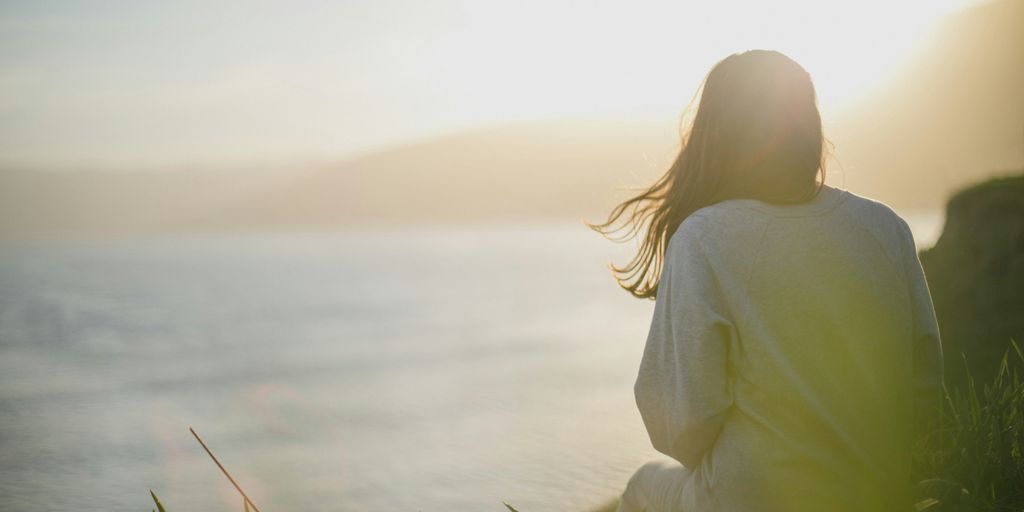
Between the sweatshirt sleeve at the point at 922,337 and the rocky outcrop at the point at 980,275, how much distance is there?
351cm

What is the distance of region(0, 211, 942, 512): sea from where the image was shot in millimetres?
12594

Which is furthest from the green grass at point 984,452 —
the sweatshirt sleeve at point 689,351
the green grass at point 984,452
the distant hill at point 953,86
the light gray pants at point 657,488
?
the distant hill at point 953,86

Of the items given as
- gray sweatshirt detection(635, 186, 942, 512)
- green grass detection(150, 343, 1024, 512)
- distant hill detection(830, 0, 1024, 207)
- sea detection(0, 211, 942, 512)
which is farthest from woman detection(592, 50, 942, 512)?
distant hill detection(830, 0, 1024, 207)

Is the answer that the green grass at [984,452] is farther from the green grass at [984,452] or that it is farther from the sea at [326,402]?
the sea at [326,402]

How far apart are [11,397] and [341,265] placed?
5559 cm

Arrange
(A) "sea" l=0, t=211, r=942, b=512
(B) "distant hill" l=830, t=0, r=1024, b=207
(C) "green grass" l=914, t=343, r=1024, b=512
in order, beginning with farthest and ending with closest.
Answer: (B) "distant hill" l=830, t=0, r=1024, b=207
(A) "sea" l=0, t=211, r=942, b=512
(C) "green grass" l=914, t=343, r=1024, b=512

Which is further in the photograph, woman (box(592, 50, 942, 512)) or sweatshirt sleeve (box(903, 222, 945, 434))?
sweatshirt sleeve (box(903, 222, 945, 434))

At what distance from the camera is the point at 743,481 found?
1889 millimetres

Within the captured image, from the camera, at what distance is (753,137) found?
2.01 m

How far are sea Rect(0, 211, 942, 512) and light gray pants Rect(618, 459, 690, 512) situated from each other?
590 centimetres

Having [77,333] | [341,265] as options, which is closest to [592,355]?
[77,333]

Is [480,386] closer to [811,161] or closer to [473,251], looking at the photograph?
[811,161]

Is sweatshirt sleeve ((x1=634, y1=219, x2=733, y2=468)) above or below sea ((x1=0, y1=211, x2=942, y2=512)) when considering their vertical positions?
above

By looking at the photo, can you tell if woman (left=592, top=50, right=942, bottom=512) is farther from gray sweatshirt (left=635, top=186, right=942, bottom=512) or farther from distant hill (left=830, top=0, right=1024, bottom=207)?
distant hill (left=830, top=0, right=1024, bottom=207)
